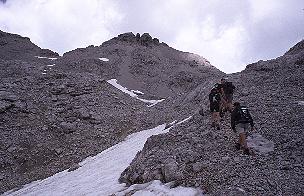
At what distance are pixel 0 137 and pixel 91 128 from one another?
7.59 m

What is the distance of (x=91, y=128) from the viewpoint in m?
32.0

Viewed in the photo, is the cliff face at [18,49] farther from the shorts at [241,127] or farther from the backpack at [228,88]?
the shorts at [241,127]

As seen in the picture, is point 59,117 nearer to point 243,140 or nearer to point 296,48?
point 296,48

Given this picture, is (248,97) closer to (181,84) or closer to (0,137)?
(0,137)

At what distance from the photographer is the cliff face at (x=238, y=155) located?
11352mm

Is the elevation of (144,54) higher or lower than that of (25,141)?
higher

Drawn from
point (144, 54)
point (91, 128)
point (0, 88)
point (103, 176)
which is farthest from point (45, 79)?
point (144, 54)

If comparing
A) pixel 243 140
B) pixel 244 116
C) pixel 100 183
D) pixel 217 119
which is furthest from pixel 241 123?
pixel 100 183

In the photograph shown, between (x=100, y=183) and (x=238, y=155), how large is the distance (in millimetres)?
6612

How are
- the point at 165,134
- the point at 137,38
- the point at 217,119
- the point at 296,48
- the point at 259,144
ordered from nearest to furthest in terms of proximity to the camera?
the point at 259,144
the point at 217,119
the point at 165,134
the point at 296,48
the point at 137,38

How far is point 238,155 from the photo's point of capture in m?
13.2

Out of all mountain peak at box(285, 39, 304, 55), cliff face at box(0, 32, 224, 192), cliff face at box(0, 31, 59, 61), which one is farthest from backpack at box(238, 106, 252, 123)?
cliff face at box(0, 31, 59, 61)

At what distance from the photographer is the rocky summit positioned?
1234 centimetres

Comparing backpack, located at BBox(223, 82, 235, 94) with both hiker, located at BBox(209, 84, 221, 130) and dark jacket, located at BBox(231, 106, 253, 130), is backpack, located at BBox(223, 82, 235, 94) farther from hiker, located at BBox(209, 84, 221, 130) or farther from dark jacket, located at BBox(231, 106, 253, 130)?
dark jacket, located at BBox(231, 106, 253, 130)
